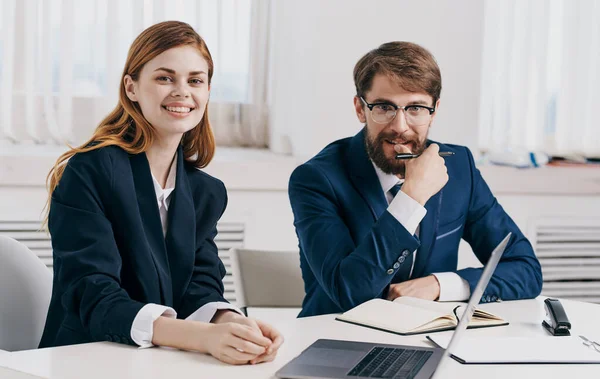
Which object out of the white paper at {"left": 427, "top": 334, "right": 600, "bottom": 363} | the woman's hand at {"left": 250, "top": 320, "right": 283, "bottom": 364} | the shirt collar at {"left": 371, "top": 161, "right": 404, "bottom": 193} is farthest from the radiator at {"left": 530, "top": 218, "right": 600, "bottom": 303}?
the woman's hand at {"left": 250, "top": 320, "right": 283, "bottom": 364}

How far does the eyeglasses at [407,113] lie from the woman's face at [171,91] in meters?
0.53

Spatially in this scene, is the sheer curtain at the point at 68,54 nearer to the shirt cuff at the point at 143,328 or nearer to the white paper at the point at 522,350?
the shirt cuff at the point at 143,328

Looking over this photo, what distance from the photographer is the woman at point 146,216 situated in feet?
5.00

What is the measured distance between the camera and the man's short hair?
2.11 metres

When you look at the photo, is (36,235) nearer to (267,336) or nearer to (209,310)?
(209,310)

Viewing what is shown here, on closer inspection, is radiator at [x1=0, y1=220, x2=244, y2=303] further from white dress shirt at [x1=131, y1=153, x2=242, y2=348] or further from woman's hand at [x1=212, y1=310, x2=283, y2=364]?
woman's hand at [x1=212, y1=310, x2=283, y2=364]

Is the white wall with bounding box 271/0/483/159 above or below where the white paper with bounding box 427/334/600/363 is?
above

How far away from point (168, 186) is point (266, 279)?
0.57 metres

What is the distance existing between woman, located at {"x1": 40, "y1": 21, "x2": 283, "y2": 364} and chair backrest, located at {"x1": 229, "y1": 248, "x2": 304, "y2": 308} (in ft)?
1.15

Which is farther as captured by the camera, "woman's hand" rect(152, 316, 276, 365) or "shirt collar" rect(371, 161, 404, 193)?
"shirt collar" rect(371, 161, 404, 193)

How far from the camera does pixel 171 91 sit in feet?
5.88

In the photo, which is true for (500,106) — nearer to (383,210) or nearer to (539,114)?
(539,114)

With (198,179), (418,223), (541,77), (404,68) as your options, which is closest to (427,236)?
(418,223)

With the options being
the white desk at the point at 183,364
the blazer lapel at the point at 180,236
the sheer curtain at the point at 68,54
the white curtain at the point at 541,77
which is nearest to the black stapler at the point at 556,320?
the white desk at the point at 183,364
